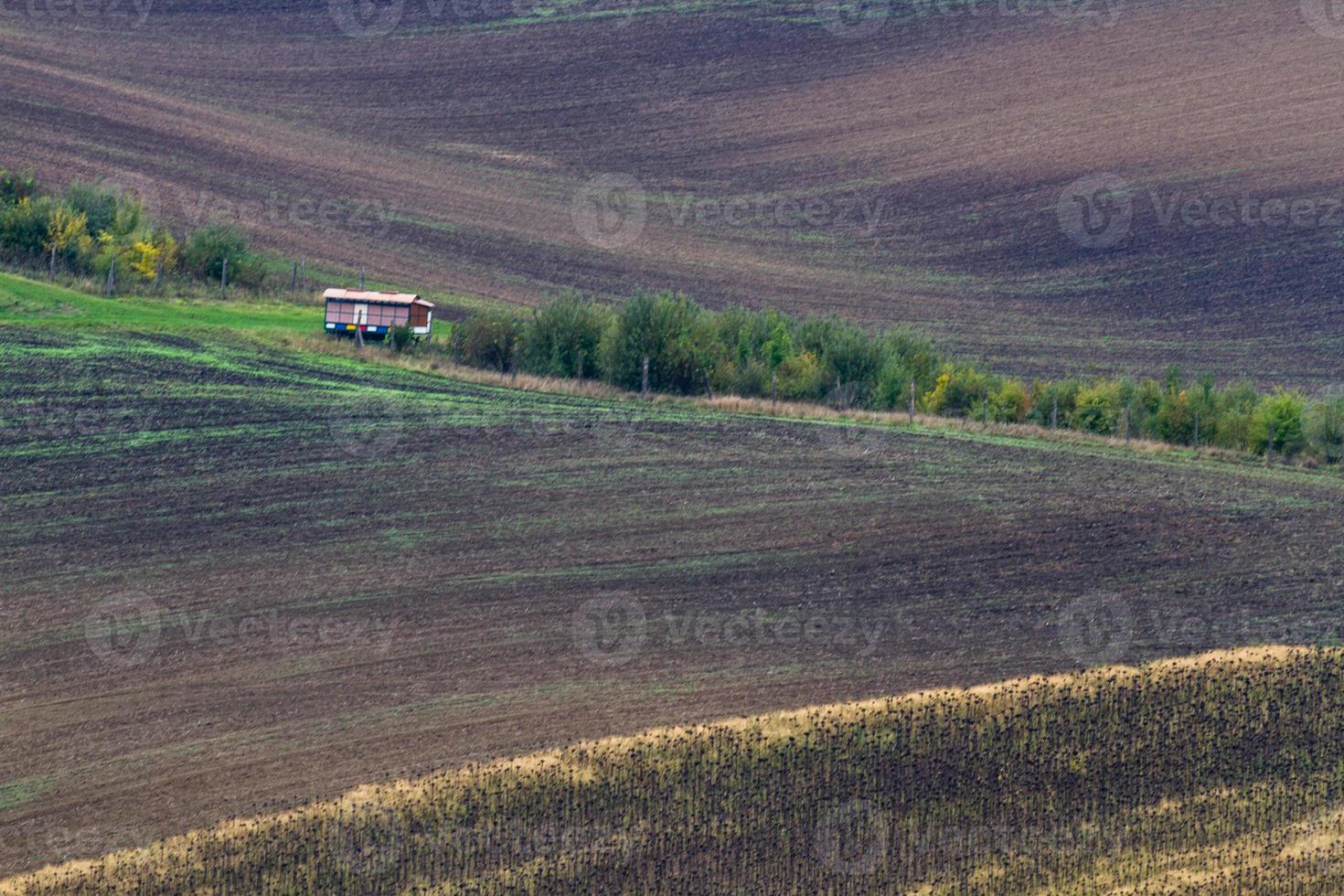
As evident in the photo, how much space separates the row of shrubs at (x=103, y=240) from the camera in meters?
43.9

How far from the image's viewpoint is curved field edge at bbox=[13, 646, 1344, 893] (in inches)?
845

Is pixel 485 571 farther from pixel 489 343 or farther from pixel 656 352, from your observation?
pixel 489 343

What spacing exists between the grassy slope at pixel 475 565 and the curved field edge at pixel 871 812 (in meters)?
1.45

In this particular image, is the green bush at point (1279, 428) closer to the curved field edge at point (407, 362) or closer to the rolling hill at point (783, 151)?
the curved field edge at point (407, 362)

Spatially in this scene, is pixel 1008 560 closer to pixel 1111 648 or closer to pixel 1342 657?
pixel 1111 648

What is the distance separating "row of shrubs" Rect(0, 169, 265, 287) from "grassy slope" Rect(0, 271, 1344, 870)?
19.3 feet

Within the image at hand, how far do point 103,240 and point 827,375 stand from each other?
67.7 feet

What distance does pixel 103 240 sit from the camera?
4488 centimetres

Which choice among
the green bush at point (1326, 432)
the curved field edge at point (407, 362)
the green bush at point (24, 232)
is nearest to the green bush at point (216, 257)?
the curved field edge at point (407, 362)

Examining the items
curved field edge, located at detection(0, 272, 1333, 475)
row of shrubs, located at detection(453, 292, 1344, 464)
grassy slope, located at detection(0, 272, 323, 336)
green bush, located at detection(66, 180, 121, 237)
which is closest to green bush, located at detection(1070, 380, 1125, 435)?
row of shrubs, located at detection(453, 292, 1344, 464)

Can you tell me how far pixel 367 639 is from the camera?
1077 inches

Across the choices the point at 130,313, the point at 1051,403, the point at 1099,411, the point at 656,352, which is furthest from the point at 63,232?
the point at 1099,411

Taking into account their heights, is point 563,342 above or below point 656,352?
above

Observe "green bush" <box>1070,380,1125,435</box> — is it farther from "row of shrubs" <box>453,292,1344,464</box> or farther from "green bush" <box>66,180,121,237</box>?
"green bush" <box>66,180,121,237</box>
